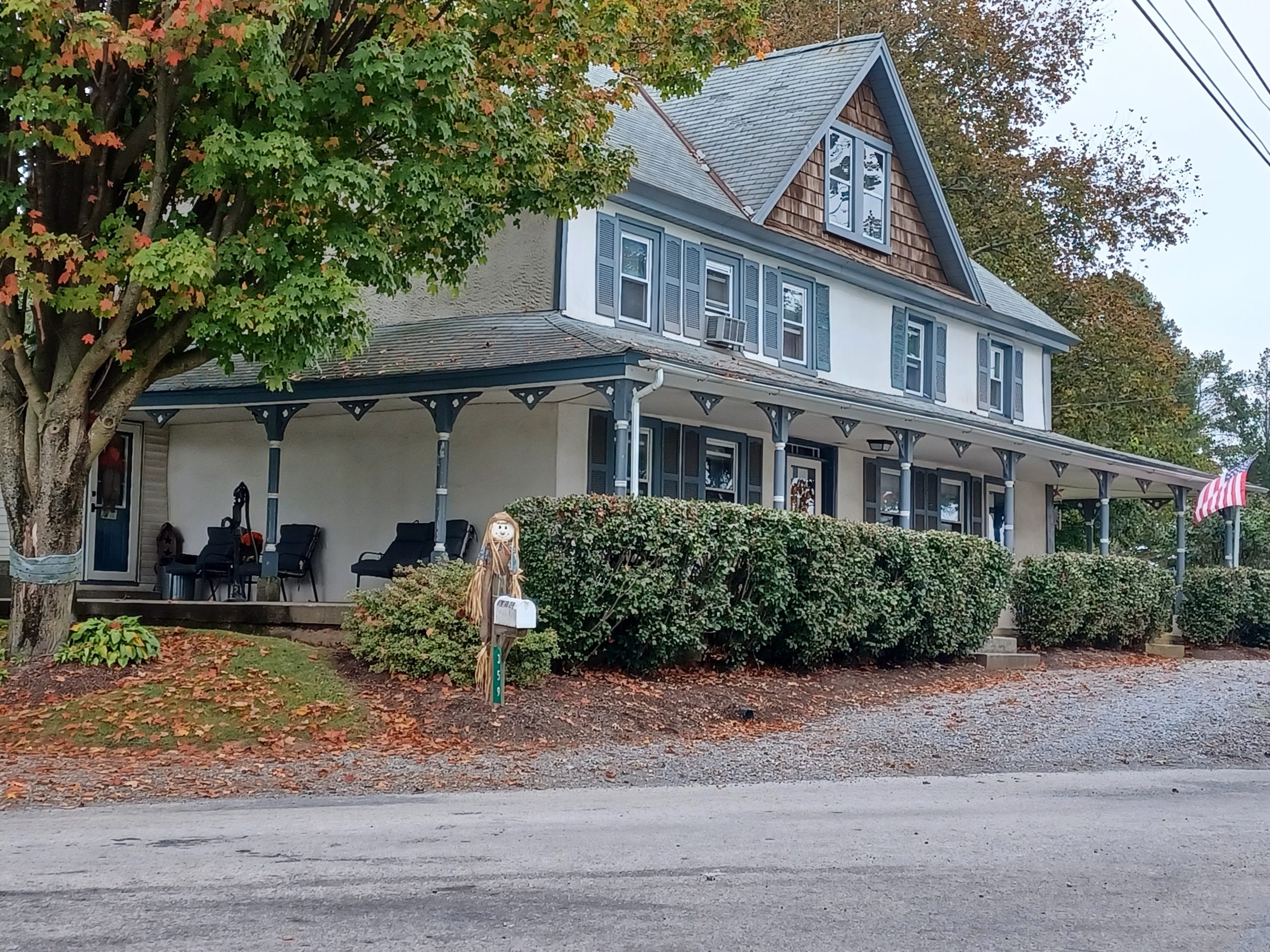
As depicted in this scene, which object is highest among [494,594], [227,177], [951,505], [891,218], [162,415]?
[891,218]

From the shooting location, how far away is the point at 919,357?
24.1 metres

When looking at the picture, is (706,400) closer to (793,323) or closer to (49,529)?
(793,323)

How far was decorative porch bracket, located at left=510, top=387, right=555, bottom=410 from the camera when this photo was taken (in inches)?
610

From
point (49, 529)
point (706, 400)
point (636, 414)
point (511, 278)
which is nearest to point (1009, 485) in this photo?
point (706, 400)

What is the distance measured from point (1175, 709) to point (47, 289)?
10457mm

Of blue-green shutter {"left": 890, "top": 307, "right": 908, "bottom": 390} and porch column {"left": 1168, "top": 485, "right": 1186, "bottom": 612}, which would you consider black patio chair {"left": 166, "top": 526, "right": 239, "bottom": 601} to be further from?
porch column {"left": 1168, "top": 485, "right": 1186, "bottom": 612}

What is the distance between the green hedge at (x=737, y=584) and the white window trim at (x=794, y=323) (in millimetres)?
4344


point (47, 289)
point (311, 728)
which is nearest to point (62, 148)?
point (47, 289)

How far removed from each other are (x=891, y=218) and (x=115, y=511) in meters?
12.6

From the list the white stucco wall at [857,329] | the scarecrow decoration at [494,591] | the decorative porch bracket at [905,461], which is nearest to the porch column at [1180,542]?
the white stucco wall at [857,329]

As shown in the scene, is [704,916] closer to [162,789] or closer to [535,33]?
[162,789]

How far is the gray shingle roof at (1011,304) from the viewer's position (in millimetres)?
26703

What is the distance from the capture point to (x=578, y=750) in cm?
1104

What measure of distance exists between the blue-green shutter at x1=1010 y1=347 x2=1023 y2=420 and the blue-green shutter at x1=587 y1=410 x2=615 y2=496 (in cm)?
1149
